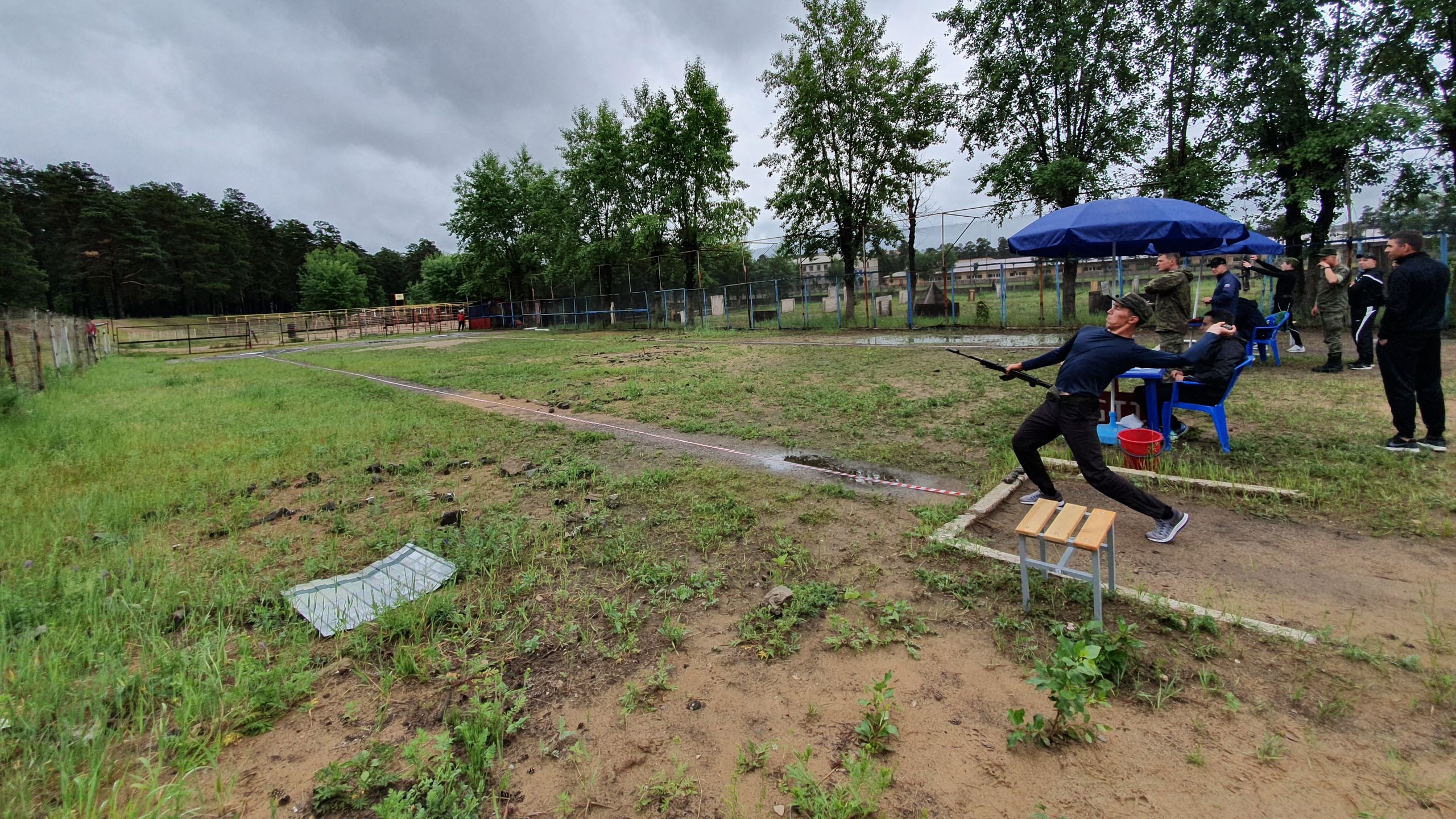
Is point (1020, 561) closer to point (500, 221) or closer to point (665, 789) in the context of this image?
point (665, 789)

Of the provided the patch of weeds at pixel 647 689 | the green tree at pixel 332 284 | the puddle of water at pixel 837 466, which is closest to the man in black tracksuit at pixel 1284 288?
the puddle of water at pixel 837 466

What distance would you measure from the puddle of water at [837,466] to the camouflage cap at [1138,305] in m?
2.31

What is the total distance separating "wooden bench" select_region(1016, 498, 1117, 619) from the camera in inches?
117

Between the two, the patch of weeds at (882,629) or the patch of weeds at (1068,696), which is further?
the patch of weeds at (882,629)

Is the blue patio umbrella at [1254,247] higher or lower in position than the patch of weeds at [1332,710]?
higher

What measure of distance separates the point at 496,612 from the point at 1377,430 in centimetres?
854

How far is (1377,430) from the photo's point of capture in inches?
245

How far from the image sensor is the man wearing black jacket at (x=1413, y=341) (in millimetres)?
5352

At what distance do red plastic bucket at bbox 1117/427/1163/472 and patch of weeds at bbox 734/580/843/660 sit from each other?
3.45 metres

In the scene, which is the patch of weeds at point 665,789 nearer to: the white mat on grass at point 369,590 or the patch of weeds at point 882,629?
the patch of weeds at point 882,629

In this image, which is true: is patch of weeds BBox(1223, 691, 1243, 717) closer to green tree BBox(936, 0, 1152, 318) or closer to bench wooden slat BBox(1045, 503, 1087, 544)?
bench wooden slat BBox(1045, 503, 1087, 544)

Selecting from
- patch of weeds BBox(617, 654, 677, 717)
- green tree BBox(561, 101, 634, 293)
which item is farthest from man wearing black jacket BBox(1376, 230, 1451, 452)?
green tree BBox(561, 101, 634, 293)

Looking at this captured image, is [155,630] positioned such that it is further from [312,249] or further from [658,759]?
[312,249]

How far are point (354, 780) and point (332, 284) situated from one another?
304 ft
